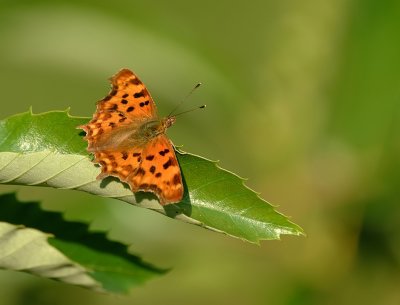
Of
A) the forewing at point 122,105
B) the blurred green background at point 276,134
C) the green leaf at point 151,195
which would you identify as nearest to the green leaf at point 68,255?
the green leaf at point 151,195

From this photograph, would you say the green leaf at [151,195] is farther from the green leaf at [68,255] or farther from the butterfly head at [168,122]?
the butterfly head at [168,122]

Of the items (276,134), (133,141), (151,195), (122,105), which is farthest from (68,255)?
(276,134)

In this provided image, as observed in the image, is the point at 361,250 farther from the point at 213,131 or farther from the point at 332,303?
the point at 213,131

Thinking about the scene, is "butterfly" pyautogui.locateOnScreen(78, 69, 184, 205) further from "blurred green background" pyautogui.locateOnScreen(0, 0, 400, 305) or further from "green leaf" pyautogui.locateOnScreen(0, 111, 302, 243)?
"blurred green background" pyautogui.locateOnScreen(0, 0, 400, 305)

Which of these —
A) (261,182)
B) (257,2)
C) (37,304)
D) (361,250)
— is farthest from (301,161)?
(257,2)

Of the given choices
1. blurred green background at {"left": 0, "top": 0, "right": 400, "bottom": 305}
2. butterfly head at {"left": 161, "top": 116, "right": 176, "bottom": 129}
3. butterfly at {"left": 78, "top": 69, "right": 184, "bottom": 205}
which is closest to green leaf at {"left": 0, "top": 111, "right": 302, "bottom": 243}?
butterfly at {"left": 78, "top": 69, "right": 184, "bottom": 205}
